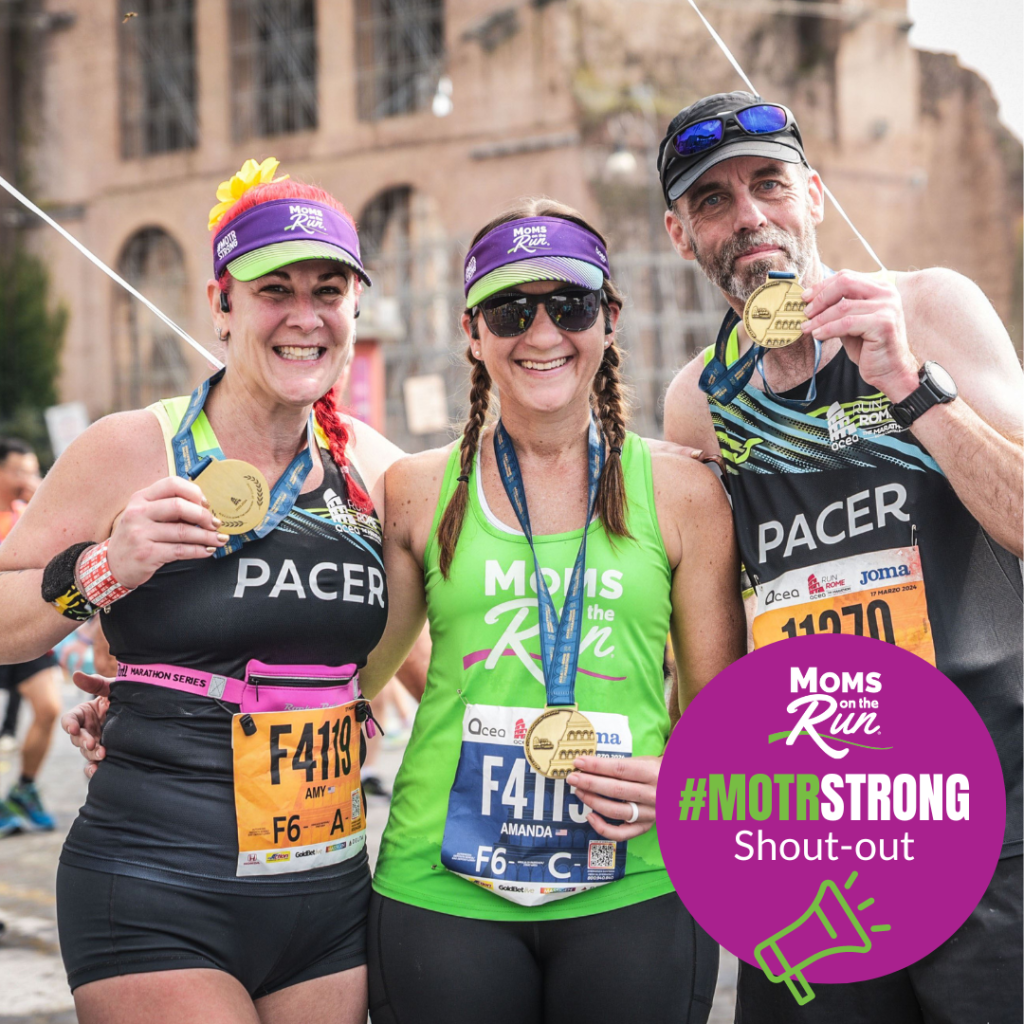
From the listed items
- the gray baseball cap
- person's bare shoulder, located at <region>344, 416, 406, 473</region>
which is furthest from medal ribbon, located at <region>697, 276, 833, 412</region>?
person's bare shoulder, located at <region>344, 416, 406, 473</region>

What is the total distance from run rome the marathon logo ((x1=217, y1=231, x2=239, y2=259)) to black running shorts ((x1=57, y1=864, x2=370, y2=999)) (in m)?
1.35

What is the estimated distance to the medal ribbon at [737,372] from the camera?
8.61ft

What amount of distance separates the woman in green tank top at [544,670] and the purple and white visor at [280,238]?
0.32 m

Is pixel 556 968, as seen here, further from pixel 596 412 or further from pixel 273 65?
pixel 273 65

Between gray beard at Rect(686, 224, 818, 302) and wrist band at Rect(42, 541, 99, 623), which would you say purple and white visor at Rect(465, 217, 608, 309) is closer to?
gray beard at Rect(686, 224, 818, 302)

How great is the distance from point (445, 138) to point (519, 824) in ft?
78.1

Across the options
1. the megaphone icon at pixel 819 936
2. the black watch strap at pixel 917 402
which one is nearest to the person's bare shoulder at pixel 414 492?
the black watch strap at pixel 917 402

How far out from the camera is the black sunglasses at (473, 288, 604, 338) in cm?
258

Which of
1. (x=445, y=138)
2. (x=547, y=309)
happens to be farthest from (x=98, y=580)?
(x=445, y=138)

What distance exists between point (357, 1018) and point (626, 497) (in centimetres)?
125

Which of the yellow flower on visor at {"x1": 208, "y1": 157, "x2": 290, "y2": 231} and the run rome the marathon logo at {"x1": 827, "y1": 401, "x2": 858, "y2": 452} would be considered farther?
the yellow flower on visor at {"x1": 208, "y1": 157, "x2": 290, "y2": 231}

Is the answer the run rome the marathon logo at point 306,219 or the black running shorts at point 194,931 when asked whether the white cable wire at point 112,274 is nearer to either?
the run rome the marathon logo at point 306,219

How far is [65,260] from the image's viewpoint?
28125 mm

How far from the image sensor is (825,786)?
7.04 feet
